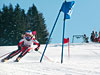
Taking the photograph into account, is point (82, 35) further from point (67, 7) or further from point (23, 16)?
point (67, 7)

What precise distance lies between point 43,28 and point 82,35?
12233mm

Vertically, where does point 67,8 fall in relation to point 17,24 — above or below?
below

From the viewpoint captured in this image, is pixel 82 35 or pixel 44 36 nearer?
pixel 82 35

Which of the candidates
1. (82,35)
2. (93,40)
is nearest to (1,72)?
(93,40)

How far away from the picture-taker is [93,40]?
22.2 meters

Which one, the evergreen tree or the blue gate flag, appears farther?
the evergreen tree

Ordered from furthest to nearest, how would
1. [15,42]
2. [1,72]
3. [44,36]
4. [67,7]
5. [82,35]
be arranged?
[44,36] < [15,42] < [82,35] < [67,7] < [1,72]

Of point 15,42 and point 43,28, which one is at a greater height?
point 43,28

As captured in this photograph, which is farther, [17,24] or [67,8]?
[17,24]

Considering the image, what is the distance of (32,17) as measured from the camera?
1425 inches

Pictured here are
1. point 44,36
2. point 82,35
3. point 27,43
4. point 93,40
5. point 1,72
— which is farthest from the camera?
point 44,36

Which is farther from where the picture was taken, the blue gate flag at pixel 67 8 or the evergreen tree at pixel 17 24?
the evergreen tree at pixel 17 24

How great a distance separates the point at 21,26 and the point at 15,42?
10.3 ft

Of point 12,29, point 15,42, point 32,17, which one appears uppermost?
point 32,17
